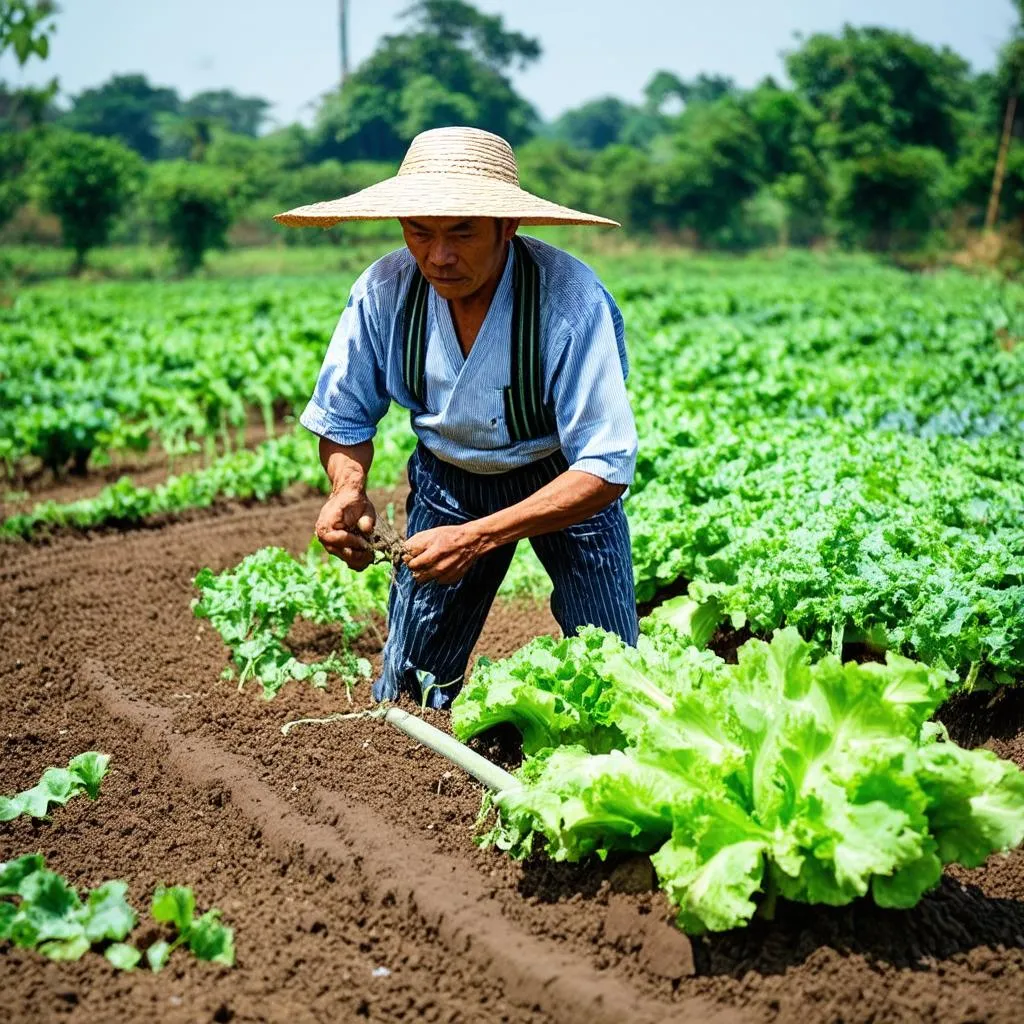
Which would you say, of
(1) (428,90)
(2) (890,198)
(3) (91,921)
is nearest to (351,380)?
(3) (91,921)

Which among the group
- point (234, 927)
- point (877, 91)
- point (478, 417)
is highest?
point (877, 91)

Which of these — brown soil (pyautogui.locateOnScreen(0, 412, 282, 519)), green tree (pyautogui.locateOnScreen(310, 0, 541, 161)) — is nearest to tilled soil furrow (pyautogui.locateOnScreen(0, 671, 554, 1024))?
brown soil (pyautogui.locateOnScreen(0, 412, 282, 519))

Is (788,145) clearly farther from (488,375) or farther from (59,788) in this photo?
(59,788)

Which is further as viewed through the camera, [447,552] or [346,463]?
[346,463]

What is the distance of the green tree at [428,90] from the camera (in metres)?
82.5

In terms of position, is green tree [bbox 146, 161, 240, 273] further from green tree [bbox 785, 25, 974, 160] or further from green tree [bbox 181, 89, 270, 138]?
green tree [bbox 181, 89, 270, 138]

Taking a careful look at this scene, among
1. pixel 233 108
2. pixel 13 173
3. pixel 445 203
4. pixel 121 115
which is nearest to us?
pixel 445 203

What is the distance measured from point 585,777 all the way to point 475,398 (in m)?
1.24

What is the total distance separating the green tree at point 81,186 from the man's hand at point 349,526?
47407 millimetres

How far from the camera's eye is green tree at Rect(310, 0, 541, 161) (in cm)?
8250

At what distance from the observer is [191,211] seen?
1886 inches

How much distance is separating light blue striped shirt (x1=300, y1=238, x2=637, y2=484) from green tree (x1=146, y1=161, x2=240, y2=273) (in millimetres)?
46572

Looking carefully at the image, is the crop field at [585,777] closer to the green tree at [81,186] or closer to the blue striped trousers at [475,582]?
the blue striped trousers at [475,582]

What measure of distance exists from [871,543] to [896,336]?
38.8 ft
